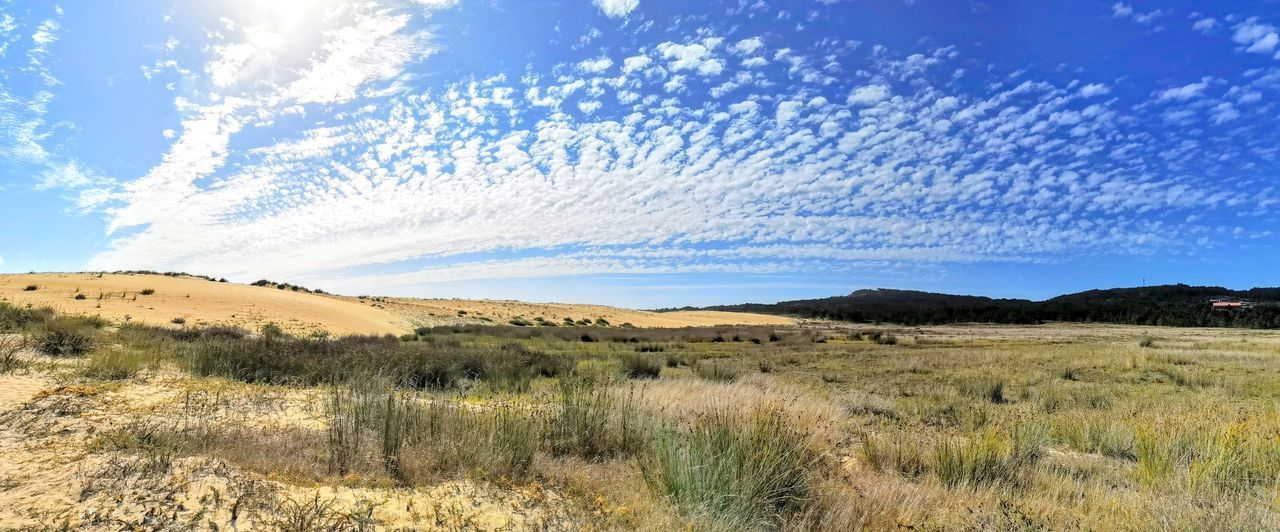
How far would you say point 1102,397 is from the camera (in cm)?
1177

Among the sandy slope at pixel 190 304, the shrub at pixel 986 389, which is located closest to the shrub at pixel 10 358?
the sandy slope at pixel 190 304

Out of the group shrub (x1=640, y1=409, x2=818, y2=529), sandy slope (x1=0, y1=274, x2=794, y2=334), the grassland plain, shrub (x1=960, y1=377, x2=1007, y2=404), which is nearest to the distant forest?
sandy slope (x1=0, y1=274, x2=794, y2=334)

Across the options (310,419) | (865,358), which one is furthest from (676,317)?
(310,419)

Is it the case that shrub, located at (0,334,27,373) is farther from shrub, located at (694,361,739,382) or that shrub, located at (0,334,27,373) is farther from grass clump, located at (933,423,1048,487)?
shrub, located at (694,361,739,382)

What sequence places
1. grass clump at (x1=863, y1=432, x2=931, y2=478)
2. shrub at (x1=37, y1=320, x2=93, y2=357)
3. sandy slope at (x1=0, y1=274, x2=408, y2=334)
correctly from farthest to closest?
sandy slope at (x1=0, y1=274, x2=408, y2=334) < shrub at (x1=37, y1=320, x2=93, y2=357) < grass clump at (x1=863, y1=432, x2=931, y2=478)

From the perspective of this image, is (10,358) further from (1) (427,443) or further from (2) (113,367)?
(1) (427,443)

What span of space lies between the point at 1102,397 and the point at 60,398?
16486 millimetres

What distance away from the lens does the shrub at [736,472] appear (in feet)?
13.3

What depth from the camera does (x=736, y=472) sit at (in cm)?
436

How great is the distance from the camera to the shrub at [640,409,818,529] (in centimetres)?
405

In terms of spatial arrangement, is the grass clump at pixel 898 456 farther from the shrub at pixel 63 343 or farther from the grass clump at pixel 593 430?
the shrub at pixel 63 343

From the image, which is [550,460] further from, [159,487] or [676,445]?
[159,487]

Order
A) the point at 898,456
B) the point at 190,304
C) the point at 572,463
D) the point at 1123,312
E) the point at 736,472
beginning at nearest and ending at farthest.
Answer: the point at 736,472
the point at 572,463
the point at 898,456
the point at 190,304
the point at 1123,312

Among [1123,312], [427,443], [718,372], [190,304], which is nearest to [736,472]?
[427,443]
